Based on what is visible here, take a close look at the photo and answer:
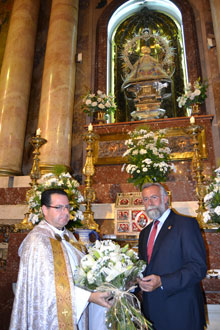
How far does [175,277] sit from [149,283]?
0.22 meters

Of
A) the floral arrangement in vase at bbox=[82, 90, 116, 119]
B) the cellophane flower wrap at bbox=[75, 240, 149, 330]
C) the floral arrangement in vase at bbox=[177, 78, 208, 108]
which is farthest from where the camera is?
the floral arrangement in vase at bbox=[82, 90, 116, 119]

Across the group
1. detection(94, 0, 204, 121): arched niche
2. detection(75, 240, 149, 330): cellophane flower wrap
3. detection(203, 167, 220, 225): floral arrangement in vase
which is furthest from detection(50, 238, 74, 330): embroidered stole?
detection(94, 0, 204, 121): arched niche

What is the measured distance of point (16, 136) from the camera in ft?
→ 27.5

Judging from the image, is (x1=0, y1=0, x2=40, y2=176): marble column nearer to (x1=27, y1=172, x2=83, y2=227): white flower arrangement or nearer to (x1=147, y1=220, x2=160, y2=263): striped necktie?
(x1=27, y1=172, x2=83, y2=227): white flower arrangement

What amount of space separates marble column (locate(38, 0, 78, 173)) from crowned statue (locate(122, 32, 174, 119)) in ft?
6.31

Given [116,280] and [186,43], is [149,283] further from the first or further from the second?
[186,43]

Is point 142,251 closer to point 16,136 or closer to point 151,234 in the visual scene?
point 151,234

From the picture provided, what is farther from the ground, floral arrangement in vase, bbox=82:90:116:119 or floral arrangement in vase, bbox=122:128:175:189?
floral arrangement in vase, bbox=82:90:116:119

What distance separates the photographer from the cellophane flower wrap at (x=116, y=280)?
5.87 ft

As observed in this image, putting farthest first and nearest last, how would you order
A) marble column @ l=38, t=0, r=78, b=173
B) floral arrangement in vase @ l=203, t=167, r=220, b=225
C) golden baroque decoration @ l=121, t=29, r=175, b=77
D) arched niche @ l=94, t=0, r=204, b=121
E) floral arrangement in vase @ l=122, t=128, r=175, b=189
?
golden baroque decoration @ l=121, t=29, r=175, b=77, arched niche @ l=94, t=0, r=204, b=121, marble column @ l=38, t=0, r=78, b=173, floral arrangement in vase @ l=122, t=128, r=175, b=189, floral arrangement in vase @ l=203, t=167, r=220, b=225

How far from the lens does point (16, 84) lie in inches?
354

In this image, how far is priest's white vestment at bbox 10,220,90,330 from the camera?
2.11 m

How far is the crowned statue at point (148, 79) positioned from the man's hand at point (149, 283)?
644cm

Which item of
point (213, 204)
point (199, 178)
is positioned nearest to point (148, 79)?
point (199, 178)
